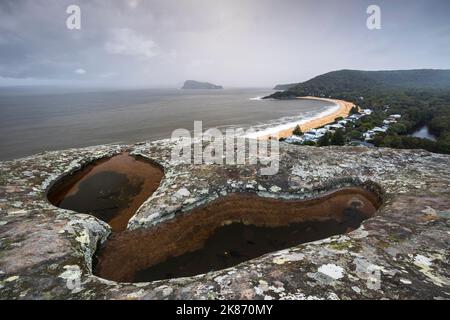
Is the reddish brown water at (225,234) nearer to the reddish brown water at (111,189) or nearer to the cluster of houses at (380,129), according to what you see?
the reddish brown water at (111,189)

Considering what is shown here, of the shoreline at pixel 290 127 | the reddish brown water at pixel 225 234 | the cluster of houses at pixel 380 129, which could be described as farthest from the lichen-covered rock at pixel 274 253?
the cluster of houses at pixel 380 129

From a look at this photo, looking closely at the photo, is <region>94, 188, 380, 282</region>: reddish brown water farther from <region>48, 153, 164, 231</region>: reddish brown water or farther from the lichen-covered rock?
<region>48, 153, 164, 231</region>: reddish brown water

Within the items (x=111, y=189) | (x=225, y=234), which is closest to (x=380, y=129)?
(x=225, y=234)

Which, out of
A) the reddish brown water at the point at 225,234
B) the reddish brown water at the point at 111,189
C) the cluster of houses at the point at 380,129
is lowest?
the reddish brown water at the point at 225,234
